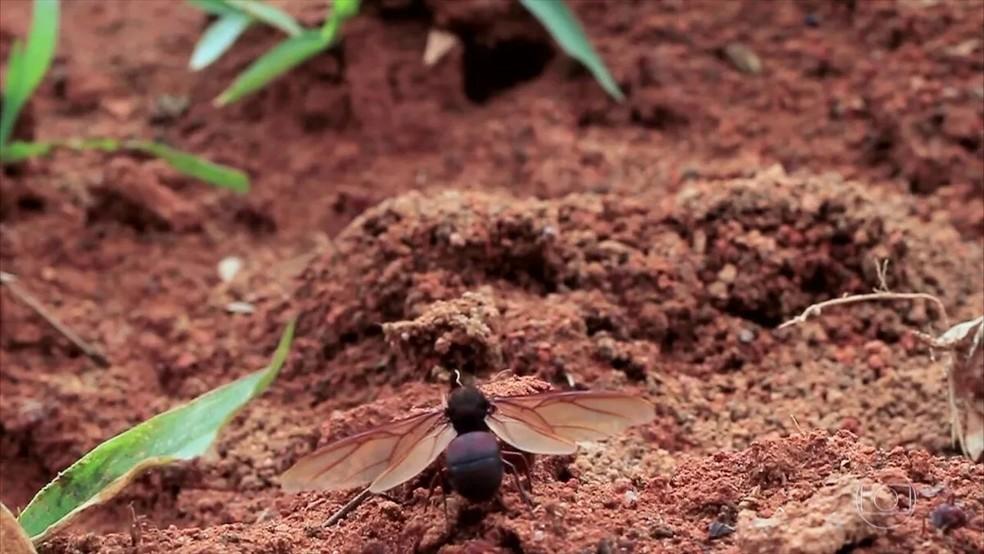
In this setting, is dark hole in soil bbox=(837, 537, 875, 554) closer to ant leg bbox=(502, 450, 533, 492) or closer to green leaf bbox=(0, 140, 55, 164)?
ant leg bbox=(502, 450, 533, 492)

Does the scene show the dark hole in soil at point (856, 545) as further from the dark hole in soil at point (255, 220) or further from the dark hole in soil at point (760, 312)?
the dark hole in soil at point (255, 220)

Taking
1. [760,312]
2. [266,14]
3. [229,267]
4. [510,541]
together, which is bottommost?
[229,267]

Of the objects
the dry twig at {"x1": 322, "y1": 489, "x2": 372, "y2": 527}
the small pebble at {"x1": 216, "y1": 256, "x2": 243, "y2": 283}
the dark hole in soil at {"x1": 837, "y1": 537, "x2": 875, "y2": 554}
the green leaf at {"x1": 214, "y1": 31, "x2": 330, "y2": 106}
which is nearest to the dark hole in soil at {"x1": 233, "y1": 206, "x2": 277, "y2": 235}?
the small pebble at {"x1": 216, "y1": 256, "x2": 243, "y2": 283}

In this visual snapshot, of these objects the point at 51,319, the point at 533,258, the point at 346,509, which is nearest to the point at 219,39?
the point at 51,319

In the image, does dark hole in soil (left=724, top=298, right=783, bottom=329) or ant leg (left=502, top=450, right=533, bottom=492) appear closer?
ant leg (left=502, top=450, right=533, bottom=492)

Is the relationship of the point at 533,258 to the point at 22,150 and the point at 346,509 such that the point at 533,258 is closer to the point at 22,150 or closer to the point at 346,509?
the point at 346,509

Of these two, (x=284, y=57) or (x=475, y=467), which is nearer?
(x=475, y=467)

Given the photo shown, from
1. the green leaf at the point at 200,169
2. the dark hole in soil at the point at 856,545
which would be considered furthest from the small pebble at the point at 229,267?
the dark hole in soil at the point at 856,545
